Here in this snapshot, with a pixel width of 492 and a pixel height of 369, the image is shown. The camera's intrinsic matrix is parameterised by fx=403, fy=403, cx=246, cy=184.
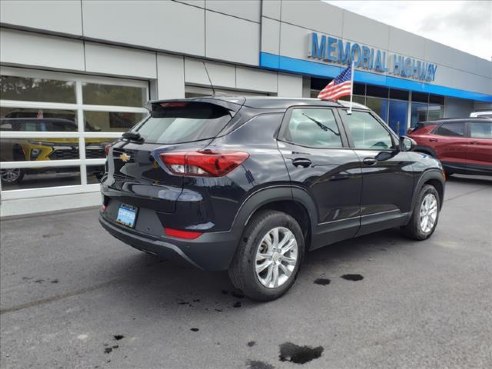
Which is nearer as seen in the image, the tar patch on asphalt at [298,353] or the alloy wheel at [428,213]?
the tar patch on asphalt at [298,353]

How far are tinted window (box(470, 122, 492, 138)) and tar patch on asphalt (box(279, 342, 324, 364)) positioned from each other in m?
9.88

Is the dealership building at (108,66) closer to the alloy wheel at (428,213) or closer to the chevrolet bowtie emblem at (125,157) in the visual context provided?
the chevrolet bowtie emblem at (125,157)

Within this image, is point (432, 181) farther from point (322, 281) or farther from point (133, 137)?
point (133, 137)

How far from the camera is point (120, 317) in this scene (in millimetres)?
3234

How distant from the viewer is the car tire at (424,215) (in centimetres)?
507

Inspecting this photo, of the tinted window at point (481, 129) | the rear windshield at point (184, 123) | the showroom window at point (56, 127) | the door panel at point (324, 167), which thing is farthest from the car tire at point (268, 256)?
the tinted window at point (481, 129)

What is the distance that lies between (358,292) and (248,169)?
1571 millimetres

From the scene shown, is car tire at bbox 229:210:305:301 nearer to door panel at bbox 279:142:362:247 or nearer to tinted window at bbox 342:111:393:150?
door panel at bbox 279:142:362:247

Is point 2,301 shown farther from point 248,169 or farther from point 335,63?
point 335,63

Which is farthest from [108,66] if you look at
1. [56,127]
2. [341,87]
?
[341,87]

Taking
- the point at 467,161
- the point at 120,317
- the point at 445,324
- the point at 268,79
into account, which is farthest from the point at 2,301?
the point at 467,161

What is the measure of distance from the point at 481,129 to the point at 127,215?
10311mm

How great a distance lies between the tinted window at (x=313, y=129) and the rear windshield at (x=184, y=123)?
0.68m

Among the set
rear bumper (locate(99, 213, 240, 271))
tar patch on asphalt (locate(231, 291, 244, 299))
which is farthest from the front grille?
tar patch on asphalt (locate(231, 291, 244, 299))
